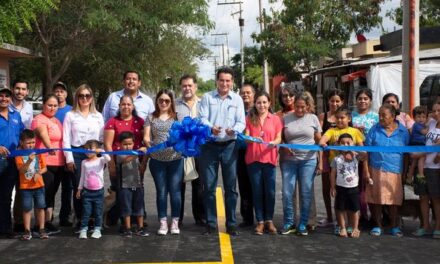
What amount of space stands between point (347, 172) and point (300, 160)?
0.55 m

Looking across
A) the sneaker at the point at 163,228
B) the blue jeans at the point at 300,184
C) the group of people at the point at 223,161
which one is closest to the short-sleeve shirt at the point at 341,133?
the group of people at the point at 223,161

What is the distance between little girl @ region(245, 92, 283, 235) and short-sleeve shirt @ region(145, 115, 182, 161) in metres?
0.87

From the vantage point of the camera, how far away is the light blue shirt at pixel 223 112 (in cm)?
697

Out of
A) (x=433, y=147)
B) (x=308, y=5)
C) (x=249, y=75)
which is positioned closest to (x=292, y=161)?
(x=433, y=147)

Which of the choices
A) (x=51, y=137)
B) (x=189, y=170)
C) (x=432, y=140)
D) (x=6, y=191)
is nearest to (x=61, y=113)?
(x=51, y=137)

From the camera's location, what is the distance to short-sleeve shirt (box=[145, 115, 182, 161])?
698cm

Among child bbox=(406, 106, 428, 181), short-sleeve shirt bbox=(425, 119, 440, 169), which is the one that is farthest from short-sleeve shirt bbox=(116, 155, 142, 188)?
short-sleeve shirt bbox=(425, 119, 440, 169)

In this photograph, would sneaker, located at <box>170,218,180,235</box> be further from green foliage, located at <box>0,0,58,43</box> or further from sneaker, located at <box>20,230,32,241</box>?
green foliage, located at <box>0,0,58,43</box>

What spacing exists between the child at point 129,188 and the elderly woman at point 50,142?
2.61 feet

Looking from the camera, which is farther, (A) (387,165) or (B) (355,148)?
(A) (387,165)

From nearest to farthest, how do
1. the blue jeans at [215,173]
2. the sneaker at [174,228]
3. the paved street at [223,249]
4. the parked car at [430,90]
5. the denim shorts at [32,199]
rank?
1. the paved street at [223,249]
2. the denim shorts at [32,199]
3. the blue jeans at [215,173]
4. the sneaker at [174,228]
5. the parked car at [430,90]

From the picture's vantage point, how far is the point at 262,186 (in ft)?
23.5

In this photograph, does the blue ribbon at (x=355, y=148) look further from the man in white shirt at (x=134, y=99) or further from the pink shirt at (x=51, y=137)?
the pink shirt at (x=51, y=137)

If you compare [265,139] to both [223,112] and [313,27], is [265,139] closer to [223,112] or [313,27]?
Result: [223,112]
